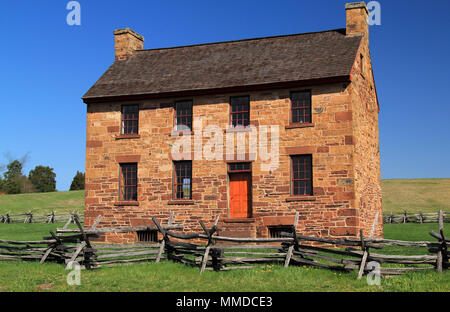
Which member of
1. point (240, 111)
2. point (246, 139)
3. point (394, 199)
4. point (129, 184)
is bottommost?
point (394, 199)

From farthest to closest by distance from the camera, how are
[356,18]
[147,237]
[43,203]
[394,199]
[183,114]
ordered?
1. [43,203]
2. [394,199]
3. [356,18]
4. [183,114]
5. [147,237]

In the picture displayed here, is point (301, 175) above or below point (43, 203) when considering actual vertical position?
above

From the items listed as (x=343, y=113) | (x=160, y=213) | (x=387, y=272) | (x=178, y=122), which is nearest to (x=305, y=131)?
(x=343, y=113)

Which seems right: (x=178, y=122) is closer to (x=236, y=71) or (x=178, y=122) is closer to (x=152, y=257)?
(x=236, y=71)

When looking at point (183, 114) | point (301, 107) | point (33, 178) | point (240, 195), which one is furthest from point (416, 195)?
point (33, 178)

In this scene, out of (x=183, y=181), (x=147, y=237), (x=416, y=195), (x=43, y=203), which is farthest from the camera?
(x=43, y=203)

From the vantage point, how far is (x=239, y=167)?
20.1 m

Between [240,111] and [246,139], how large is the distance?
4.08ft

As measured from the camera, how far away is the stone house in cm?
1894

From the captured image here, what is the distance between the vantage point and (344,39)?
21500mm

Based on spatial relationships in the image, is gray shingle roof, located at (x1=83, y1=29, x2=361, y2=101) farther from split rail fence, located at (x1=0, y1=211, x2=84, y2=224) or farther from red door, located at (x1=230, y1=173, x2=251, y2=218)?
split rail fence, located at (x1=0, y1=211, x2=84, y2=224)

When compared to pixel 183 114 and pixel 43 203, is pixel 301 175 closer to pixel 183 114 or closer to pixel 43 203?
pixel 183 114

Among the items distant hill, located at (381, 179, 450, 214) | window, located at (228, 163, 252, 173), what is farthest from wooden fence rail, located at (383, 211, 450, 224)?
window, located at (228, 163, 252, 173)

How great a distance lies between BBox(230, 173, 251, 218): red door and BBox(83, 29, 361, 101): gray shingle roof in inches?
146
